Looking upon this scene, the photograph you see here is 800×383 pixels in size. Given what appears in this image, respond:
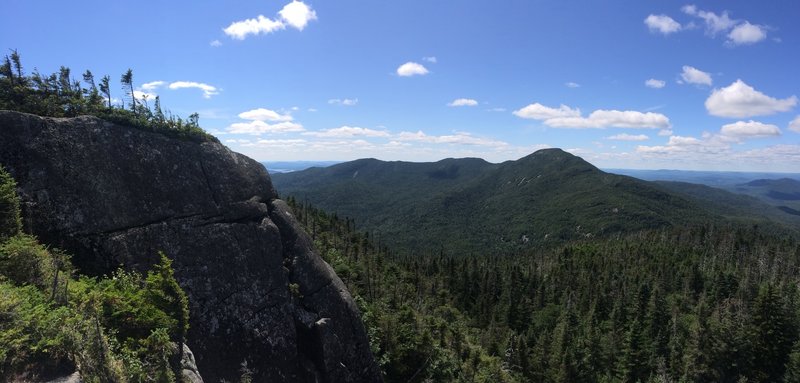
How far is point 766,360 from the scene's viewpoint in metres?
64.5

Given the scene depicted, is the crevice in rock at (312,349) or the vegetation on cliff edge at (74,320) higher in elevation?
the vegetation on cliff edge at (74,320)

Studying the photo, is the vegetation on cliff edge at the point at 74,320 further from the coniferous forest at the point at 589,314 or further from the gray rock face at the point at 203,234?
the coniferous forest at the point at 589,314

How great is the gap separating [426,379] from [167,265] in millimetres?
39963

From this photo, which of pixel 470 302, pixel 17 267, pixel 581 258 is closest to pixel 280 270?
pixel 17 267

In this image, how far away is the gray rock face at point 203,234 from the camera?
1044 inches

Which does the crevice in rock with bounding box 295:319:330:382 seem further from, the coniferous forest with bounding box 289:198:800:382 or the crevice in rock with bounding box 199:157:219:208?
the coniferous forest with bounding box 289:198:800:382

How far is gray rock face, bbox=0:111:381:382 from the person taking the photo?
2652cm

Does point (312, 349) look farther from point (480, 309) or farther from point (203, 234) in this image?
point (480, 309)

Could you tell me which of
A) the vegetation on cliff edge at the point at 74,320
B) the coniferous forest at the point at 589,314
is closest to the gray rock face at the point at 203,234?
the vegetation on cliff edge at the point at 74,320

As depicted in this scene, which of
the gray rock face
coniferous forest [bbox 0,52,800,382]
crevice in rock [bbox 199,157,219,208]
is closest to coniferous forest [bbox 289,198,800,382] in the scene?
coniferous forest [bbox 0,52,800,382]

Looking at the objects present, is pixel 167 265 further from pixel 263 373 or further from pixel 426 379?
pixel 426 379

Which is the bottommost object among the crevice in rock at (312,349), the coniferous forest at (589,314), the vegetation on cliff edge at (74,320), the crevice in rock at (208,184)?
the coniferous forest at (589,314)

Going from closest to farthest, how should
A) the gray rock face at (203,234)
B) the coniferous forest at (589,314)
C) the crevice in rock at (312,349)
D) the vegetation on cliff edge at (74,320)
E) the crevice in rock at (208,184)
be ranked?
the vegetation on cliff edge at (74,320) → the gray rock face at (203,234) → the crevice in rock at (208,184) → the crevice in rock at (312,349) → the coniferous forest at (589,314)

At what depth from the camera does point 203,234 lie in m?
31.7
